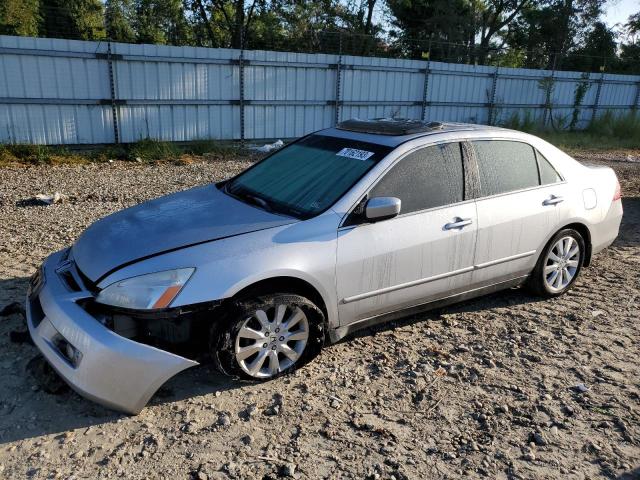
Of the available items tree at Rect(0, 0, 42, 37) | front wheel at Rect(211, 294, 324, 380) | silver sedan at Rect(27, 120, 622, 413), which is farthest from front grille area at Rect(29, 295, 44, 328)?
tree at Rect(0, 0, 42, 37)

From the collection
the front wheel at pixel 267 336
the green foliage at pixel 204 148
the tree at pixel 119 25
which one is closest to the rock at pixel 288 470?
the front wheel at pixel 267 336

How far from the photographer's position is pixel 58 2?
23.3 m

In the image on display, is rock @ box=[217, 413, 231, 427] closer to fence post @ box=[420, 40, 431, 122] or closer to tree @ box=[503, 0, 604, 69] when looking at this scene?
fence post @ box=[420, 40, 431, 122]

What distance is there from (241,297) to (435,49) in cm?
1776

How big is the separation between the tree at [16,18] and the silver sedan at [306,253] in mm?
21103

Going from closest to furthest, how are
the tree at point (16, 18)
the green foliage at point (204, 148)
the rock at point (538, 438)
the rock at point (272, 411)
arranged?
the rock at point (538, 438) → the rock at point (272, 411) → the green foliage at point (204, 148) → the tree at point (16, 18)

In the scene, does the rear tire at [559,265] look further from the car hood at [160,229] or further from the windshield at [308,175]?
the car hood at [160,229]

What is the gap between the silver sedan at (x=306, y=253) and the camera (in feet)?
10.0

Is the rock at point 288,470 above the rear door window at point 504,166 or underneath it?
underneath

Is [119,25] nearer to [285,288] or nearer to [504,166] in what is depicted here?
[504,166]

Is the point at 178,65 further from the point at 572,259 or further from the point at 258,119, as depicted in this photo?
the point at 572,259

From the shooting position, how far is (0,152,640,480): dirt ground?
9.20 ft

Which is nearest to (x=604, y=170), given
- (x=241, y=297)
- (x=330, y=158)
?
(x=330, y=158)

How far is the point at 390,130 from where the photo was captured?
13.9 feet
